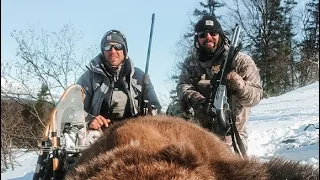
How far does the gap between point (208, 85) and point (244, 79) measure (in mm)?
326

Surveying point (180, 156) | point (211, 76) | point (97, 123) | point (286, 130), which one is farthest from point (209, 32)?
point (286, 130)

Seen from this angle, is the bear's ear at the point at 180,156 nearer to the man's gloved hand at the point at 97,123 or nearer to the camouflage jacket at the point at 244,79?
the man's gloved hand at the point at 97,123

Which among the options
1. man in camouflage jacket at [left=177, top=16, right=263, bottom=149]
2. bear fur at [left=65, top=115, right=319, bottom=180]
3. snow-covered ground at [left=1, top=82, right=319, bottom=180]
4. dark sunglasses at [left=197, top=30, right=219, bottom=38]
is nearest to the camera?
bear fur at [left=65, top=115, right=319, bottom=180]

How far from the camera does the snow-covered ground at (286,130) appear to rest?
940 centimetres

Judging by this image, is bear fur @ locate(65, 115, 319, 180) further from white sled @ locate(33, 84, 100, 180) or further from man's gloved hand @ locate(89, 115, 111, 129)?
man's gloved hand @ locate(89, 115, 111, 129)

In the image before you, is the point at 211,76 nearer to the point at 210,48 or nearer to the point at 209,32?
the point at 210,48

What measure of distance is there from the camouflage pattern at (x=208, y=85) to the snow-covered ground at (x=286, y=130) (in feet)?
4.56

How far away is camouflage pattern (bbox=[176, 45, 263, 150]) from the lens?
13.0ft

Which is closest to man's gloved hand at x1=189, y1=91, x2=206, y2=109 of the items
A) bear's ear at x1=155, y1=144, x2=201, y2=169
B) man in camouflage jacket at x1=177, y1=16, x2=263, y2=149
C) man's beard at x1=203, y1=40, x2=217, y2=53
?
man in camouflage jacket at x1=177, y1=16, x2=263, y2=149

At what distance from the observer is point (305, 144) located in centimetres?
987

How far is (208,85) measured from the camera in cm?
416

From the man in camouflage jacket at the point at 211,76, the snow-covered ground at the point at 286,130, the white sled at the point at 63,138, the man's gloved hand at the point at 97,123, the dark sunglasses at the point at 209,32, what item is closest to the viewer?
the white sled at the point at 63,138

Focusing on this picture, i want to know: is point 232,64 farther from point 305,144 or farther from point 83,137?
point 305,144

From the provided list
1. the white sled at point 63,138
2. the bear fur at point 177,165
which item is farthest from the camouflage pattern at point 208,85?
the bear fur at point 177,165
